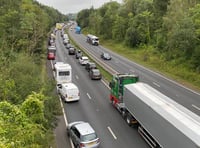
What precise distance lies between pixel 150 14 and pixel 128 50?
12009mm

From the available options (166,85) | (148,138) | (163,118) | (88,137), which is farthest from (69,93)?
(163,118)

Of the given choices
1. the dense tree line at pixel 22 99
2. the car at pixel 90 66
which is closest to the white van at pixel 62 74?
the dense tree line at pixel 22 99

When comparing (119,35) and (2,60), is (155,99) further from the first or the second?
(119,35)

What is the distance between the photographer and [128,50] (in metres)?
73.0

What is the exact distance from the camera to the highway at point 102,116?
21.0 m

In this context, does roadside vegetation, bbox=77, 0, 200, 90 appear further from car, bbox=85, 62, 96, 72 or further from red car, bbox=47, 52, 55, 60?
red car, bbox=47, 52, 55, 60

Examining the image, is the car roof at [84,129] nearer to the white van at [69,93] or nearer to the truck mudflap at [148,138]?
the truck mudflap at [148,138]

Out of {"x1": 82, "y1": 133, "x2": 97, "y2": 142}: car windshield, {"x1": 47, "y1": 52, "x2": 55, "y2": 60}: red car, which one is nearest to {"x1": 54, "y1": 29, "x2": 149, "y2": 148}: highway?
{"x1": 82, "y1": 133, "x2": 97, "y2": 142}: car windshield

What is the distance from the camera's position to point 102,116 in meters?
26.2

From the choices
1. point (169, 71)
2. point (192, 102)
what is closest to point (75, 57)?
point (169, 71)

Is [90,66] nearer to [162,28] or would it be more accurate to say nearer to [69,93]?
[69,93]

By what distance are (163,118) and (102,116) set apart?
10904 millimetres

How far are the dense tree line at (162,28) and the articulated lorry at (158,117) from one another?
2229cm

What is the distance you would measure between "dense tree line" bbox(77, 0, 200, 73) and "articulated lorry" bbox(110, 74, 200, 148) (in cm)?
2229
